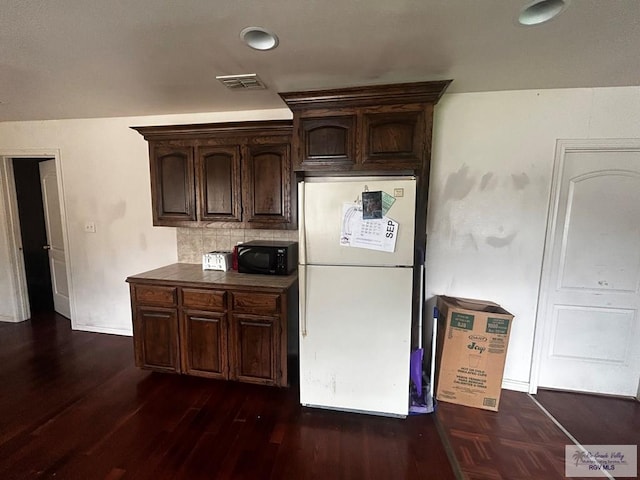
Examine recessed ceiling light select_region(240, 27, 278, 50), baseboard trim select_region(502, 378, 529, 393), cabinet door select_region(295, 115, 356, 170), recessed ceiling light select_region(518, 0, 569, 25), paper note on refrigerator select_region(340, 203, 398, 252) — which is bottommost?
baseboard trim select_region(502, 378, 529, 393)

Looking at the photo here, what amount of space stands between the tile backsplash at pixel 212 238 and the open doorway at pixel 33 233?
2.40 meters

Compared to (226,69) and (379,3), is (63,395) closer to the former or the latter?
(226,69)

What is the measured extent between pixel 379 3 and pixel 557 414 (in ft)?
9.75

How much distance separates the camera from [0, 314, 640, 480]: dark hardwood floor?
1691 mm

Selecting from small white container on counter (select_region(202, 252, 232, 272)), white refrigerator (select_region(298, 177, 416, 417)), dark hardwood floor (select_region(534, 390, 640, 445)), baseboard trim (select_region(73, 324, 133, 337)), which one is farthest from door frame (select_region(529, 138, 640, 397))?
baseboard trim (select_region(73, 324, 133, 337))

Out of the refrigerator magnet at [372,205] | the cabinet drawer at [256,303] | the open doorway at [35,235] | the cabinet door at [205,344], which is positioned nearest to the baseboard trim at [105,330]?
the open doorway at [35,235]

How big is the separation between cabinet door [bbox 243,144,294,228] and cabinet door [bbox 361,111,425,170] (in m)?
0.75

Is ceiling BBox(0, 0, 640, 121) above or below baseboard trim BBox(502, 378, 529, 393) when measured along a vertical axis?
above

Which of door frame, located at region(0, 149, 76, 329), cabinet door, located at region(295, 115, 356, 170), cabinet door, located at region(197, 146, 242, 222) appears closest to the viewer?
cabinet door, located at region(295, 115, 356, 170)

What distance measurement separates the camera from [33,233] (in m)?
3.93

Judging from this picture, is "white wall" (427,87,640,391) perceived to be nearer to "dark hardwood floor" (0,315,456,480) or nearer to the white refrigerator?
the white refrigerator

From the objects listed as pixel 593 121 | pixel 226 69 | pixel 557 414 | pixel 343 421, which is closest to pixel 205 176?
pixel 226 69

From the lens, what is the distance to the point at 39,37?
155 centimetres

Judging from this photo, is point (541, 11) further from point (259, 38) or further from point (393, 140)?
point (259, 38)
